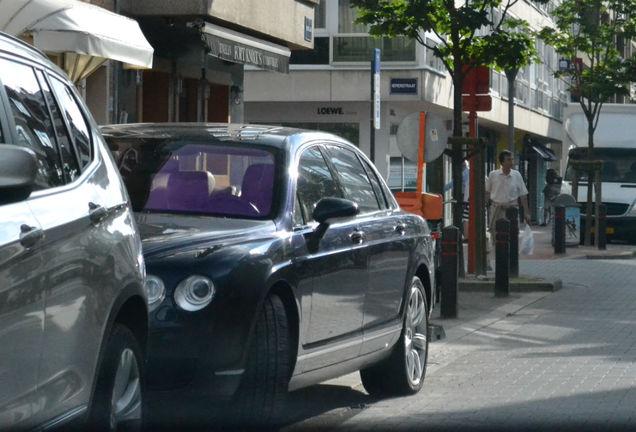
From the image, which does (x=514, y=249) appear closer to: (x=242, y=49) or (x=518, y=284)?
(x=518, y=284)

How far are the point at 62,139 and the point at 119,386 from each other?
2.96 feet

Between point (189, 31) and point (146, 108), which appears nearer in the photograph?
point (189, 31)

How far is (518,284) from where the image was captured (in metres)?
18.7

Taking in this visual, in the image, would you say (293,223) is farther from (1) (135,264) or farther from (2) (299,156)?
(1) (135,264)

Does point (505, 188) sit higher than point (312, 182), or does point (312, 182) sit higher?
point (312, 182)

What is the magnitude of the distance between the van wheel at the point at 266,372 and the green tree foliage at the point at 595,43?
2478 cm

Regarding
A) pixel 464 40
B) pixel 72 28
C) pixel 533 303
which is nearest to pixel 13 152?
pixel 72 28

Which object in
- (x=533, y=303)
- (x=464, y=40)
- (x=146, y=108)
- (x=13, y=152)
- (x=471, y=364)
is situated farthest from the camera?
(x=146, y=108)

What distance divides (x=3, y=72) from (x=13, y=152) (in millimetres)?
782

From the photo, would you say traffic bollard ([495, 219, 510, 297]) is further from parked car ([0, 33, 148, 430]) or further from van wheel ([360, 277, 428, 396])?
parked car ([0, 33, 148, 430])

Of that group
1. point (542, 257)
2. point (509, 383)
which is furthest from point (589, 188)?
point (509, 383)

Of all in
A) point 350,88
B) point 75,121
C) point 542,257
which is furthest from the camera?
point 350,88

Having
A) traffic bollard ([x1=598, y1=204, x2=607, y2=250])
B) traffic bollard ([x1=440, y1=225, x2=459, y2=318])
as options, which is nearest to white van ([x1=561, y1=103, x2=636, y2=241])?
traffic bollard ([x1=598, y1=204, x2=607, y2=250])

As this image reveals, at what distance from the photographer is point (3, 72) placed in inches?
188
